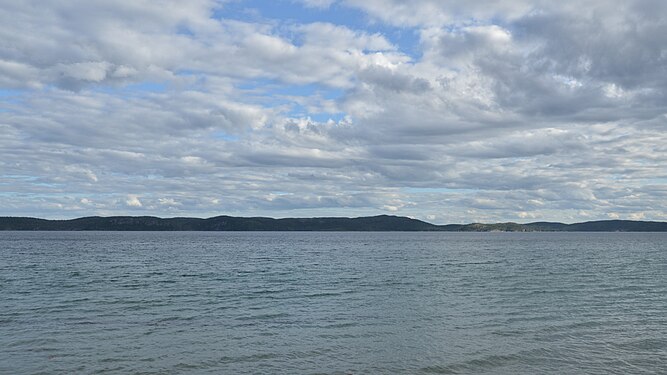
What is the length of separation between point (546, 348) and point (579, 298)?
1867cm

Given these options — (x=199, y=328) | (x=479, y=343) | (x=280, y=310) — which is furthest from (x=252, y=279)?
(x=479, y=343)

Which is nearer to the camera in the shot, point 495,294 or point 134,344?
point 134,344

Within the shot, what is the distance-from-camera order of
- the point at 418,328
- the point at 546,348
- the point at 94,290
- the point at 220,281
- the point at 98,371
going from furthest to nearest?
the point at 220,281 → the point at 94,290 → the point at 418,328 → the point at 546,348 → the point at 98,371

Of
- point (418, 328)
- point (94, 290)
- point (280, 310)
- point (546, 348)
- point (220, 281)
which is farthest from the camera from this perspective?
point (220, 281)

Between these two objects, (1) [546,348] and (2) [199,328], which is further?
(2) [199,328]

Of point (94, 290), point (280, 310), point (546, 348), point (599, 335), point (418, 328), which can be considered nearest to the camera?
point (546, 348)

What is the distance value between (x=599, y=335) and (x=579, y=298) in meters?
14.6

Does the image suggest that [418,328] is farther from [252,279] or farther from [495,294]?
[252,279]

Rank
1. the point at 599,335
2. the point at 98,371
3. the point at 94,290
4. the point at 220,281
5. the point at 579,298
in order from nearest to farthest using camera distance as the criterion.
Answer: the point at 98,371
the point at 599,335
the point at 579,298
the point at 94,290
the point at 220,281

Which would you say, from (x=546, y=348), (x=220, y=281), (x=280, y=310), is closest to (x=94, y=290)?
(x=220, y=281)

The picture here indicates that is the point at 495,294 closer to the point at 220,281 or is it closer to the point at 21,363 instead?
the point at 220,281

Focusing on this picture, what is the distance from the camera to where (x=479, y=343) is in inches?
1024

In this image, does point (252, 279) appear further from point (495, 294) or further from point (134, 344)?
point (134, 344)

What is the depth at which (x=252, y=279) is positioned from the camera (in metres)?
56.3
